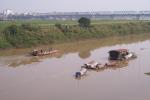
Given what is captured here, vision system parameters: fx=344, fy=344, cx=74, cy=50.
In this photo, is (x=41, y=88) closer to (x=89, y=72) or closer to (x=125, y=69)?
(x=89, y=72)

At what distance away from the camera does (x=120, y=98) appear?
15.4m

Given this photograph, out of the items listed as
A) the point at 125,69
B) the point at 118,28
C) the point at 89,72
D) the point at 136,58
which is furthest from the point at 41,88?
the point at 118,28

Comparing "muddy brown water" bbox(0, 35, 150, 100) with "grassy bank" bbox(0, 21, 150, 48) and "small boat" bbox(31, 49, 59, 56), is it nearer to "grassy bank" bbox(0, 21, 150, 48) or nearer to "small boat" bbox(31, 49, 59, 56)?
"small boat" bbox(31, 49, 59, 56)

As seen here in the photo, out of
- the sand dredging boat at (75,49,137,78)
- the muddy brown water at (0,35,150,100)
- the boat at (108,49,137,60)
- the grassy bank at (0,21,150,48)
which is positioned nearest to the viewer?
the muddy brown water at (0,35,150,100)

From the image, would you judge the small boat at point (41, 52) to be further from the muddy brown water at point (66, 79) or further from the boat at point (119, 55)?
the boat at point (119, 55)

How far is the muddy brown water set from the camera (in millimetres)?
16109

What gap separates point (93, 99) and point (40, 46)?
62.9ft

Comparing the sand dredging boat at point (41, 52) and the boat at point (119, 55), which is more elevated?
the boat at point (119, 55)

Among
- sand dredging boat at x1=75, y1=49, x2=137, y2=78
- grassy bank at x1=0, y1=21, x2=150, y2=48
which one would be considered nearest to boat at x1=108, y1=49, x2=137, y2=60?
sand dredging boat at x1=75, y1=49, x2=137, y2=78

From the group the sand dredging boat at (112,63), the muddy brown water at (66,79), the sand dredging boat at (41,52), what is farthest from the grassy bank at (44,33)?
the sand dredging boat at (112,63)

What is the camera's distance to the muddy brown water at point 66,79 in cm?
1611

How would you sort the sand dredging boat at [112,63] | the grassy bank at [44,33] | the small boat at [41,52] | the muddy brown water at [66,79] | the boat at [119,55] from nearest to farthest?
the muddy brown water at [66,79]
the sand dredging boat at [112,63]
the boat at [119,55]
the small boat at [41,52]
the grassy bank at [44,33]

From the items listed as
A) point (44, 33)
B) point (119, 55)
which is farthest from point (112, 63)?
Result: point (44, 33)

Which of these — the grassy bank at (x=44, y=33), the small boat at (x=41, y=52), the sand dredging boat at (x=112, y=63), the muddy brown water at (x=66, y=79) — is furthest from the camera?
the grassy bank at (x=44, y=33)
